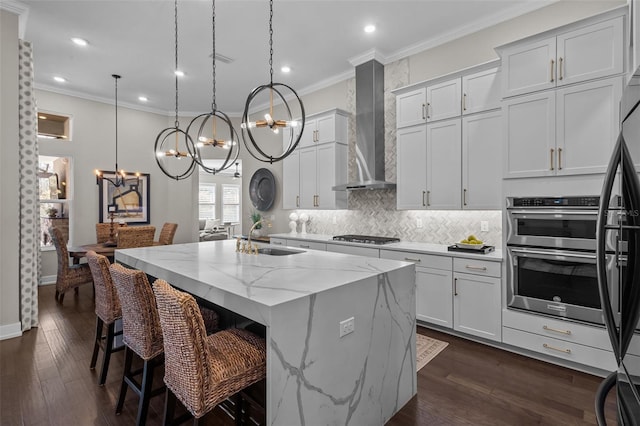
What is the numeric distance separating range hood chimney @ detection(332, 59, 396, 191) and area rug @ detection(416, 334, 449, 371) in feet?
6.38

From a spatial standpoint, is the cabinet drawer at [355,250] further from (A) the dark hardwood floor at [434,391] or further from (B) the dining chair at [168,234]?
(B) the dining chair at [168,234]

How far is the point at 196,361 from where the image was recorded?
4.74ft

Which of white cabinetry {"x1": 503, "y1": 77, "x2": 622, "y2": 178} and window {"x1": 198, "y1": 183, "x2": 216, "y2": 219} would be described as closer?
white cabinetry {"x1": 503, "y1": 77, "x2": 622, "y2": 178}

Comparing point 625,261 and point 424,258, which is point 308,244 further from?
point 625,261

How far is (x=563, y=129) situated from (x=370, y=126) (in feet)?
7.36

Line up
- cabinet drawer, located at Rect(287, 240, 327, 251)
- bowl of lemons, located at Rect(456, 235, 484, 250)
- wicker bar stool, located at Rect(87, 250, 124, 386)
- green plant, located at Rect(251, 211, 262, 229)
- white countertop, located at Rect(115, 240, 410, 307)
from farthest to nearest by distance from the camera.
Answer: green plant, located at Rect(251, 211, 262, 229), cabinet drawer, located at Rect(287, 240, 327, 251), bowl of lemons, located at Rect(456, 235, 484, 250), wicker bar stool, located at Rect(87, 250, 124, 386), white countertop, located at Rect(115, 240, 410, 307)

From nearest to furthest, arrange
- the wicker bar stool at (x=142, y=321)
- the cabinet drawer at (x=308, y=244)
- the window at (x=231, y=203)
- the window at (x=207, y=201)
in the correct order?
the wicker bar stool at (x=142, y=321)
the cabinet drawer at (x=308, y=244)
the window at (x=207, y=201)
the window at (x=231, y=203)

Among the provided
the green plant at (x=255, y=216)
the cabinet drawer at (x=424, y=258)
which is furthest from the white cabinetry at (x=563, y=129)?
the green plant at (x=255, y=216)

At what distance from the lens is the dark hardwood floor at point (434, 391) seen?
6.99 feet

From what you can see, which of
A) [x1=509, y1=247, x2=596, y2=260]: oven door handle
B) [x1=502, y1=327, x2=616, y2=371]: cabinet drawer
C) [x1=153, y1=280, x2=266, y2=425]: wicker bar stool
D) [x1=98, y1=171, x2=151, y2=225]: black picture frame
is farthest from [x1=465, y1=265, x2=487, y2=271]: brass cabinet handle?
[x1=98, y1=171, x2=151, y2=225]: black picture frame

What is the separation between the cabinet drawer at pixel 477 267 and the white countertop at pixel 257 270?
122 cm

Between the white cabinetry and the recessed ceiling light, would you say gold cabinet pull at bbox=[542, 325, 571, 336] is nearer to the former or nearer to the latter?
the white cabinetry

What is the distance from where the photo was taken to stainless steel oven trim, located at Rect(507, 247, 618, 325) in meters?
2.57

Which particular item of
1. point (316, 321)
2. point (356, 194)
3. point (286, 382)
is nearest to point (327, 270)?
point (316, 321)
